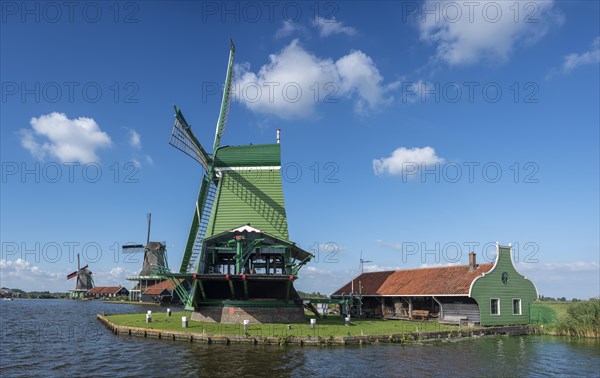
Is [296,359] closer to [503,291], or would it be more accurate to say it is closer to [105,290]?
[503,291]

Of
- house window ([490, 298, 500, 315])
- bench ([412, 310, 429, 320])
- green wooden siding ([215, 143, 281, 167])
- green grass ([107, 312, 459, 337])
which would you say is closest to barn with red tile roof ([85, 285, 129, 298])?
green wooden siding ([215, 143, 281, 167])

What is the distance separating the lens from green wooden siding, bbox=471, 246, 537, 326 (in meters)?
34.4

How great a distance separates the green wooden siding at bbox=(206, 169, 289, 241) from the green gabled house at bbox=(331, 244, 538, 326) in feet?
37.3

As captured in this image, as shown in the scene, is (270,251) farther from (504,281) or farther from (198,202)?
(504,281)

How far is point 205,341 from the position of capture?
27609 millimetres

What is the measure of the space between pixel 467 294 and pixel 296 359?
16.5 metres

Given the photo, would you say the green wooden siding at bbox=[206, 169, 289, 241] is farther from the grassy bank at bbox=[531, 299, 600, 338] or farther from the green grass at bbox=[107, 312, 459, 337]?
the grassy bank at bbox=[531, 299, 600, 338]

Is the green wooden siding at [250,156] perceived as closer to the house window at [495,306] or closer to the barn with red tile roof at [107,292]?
the house window at [495,306]

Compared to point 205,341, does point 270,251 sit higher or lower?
higher

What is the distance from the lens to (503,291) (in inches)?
1415

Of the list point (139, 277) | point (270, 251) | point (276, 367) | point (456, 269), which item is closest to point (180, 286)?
point (270, 251)

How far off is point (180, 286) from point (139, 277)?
66209 millimetres

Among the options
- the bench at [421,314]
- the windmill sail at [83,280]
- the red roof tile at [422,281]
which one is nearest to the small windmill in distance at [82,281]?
the windmill sail at [83,280]

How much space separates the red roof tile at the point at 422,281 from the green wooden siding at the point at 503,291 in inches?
29.5
